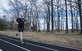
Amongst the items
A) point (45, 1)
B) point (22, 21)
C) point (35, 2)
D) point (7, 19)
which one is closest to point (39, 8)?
point (35, 2)

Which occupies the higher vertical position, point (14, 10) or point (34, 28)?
point (14, 10)

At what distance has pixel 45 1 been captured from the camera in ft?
185

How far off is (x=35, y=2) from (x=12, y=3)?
482 inches

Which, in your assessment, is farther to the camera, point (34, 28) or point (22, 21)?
point (34, 28)

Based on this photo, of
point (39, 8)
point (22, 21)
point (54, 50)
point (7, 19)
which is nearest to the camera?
point (54, 50)

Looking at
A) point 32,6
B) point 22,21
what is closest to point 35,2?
point 32,6

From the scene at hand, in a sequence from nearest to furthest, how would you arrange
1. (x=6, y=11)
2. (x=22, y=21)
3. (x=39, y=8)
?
1. (x=22, y=21)
2. (x=39, y=8)
3. (x=6, y=11)

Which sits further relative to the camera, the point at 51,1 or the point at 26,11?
the point at 26,11

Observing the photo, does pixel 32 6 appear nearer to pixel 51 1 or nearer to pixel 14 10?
pixel 14 10

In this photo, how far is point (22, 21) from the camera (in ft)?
60.5

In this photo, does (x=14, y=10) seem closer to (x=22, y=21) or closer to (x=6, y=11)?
(x=6, y=11)

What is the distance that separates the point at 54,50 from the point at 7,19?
331 ft

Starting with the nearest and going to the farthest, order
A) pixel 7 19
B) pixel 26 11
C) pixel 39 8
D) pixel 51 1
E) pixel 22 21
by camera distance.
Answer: pixel 22 21
pixel 51 1
pixel 39 8
pixel 26 11
pixel 7 19

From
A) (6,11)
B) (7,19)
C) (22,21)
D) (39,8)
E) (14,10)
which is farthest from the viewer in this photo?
(7,19)
